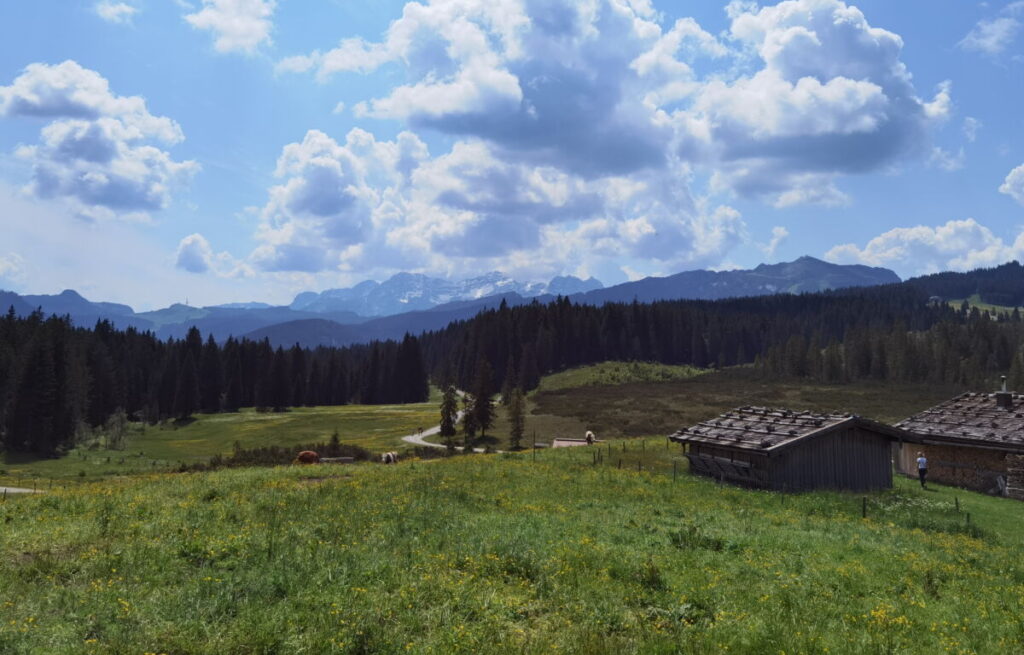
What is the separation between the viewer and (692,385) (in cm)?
11225

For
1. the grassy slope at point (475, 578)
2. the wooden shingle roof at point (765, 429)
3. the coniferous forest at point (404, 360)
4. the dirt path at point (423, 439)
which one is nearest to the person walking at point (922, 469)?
the wooden shingle roof at point (765, 429)

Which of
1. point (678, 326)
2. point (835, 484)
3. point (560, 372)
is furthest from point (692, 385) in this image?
point (835, 484)

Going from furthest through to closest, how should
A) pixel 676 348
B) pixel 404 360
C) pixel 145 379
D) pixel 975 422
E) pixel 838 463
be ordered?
pixel 676 348
pixel 404 360
pixel 145 379
pixel 975 422
pixel 838 463

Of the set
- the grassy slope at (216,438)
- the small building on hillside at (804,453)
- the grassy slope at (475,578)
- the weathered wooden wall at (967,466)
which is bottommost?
the grassy slope at (216,438)

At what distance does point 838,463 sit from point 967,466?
31.7 feet

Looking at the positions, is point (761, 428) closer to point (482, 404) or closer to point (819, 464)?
point (819, 464)

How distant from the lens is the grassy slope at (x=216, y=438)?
58.7 meters

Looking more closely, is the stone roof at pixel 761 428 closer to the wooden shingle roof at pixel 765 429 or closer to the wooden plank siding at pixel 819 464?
the wooden shingle roof at pixel 765 429

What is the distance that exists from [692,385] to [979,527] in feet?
296

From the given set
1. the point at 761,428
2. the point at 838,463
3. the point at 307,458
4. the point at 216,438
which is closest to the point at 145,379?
the point at 216,438

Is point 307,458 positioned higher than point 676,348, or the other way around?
point 676,348

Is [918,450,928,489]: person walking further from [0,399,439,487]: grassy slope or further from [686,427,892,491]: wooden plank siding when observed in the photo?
[0,399,439,487]: grassy slope

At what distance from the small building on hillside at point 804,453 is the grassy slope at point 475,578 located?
27.5 ft

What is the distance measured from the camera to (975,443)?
33.9 meters
